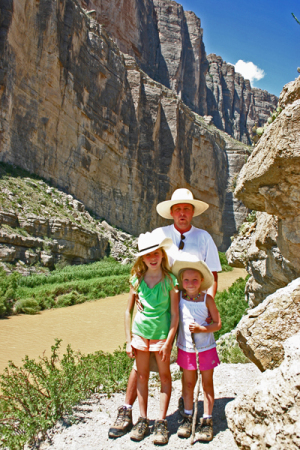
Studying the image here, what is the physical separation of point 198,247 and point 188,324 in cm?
75

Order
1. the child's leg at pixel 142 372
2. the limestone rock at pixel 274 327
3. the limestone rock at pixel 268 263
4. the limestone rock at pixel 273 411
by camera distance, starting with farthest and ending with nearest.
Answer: the limestone rock at pixel 268 263
the child's leg at pixel 142 372
the limestone rock at pixel 274 327
the limestone rock at pixel 273 411

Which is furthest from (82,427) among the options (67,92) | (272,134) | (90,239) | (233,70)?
(233,70)

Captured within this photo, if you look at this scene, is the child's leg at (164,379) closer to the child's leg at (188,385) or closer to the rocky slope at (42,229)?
the child's leg at (188,385)

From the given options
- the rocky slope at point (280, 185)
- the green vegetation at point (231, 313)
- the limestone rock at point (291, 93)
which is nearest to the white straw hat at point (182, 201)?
the rocky slope at point (280, 185)

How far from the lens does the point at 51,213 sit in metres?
21.1

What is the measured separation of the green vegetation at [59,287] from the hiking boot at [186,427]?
1004cm

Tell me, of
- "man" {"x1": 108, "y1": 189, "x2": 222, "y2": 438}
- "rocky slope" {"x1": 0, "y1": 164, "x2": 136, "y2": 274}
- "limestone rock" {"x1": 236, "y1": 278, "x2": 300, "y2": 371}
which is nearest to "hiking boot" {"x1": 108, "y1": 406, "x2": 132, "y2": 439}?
"man" {"x1": 108, "y1": 189, "x2": 222, "y2": 438}

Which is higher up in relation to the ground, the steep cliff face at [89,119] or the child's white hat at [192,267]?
the steep cliff face at [89,119]

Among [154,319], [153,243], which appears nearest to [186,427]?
[154,319]

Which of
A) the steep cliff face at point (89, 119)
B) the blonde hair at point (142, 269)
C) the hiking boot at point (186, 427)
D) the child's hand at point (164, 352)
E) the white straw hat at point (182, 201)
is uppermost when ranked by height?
the steep cliff face at point (89, 119)

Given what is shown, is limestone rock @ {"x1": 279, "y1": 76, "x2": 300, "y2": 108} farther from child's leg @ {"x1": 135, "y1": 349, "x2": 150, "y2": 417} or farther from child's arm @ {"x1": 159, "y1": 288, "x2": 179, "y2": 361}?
child's leg @ {"x1": 135, "y1": 349, "x2": 150, "y2": 417}

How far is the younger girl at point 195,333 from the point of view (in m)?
2.94

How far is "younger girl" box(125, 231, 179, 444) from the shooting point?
3.03 meters

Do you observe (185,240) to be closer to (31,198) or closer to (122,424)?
(122,424)
